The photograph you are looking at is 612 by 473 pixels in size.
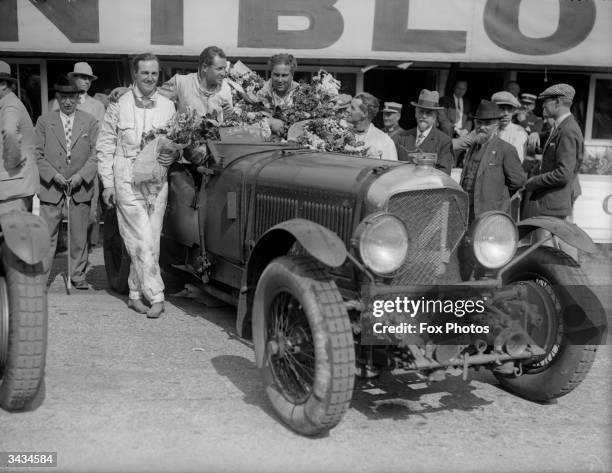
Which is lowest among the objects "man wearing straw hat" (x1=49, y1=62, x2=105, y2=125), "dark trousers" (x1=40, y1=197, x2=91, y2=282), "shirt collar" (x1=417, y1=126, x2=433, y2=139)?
"dark trousers" (x1=40, y1=197, x2=91, y2=282)

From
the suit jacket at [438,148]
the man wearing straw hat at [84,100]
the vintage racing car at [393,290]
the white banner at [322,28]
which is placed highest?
the white banner at [322,28]

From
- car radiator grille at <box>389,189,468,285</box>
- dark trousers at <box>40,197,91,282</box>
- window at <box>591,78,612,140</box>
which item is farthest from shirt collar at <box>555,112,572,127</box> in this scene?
window at <box>591,78,612,140</box>

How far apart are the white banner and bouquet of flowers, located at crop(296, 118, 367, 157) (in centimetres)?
395

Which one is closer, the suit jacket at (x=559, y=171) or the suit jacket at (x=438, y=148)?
the suit jacket at (x=559, y=171)

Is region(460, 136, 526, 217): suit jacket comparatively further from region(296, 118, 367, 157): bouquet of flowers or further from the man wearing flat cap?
region(296, 118, 367, 157): bouquet of flowers

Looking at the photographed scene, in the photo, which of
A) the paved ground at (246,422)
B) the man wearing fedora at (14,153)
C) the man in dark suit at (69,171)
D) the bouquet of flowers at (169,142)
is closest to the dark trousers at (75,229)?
the man in dark suit at (69,171)

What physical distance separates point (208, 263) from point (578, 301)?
2705 millimetres

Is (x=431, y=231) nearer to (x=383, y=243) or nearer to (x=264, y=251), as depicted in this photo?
(x=383, y=243)

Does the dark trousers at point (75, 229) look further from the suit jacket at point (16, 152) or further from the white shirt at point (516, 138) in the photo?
the white shirt at point (516, 138)

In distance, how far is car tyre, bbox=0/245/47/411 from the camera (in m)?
3.69

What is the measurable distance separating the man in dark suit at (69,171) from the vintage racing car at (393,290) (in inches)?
100

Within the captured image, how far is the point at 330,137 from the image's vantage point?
580 centimetres


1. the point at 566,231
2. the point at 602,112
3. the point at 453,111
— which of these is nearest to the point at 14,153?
the point at 566,231

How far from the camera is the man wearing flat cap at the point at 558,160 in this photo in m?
6.43
